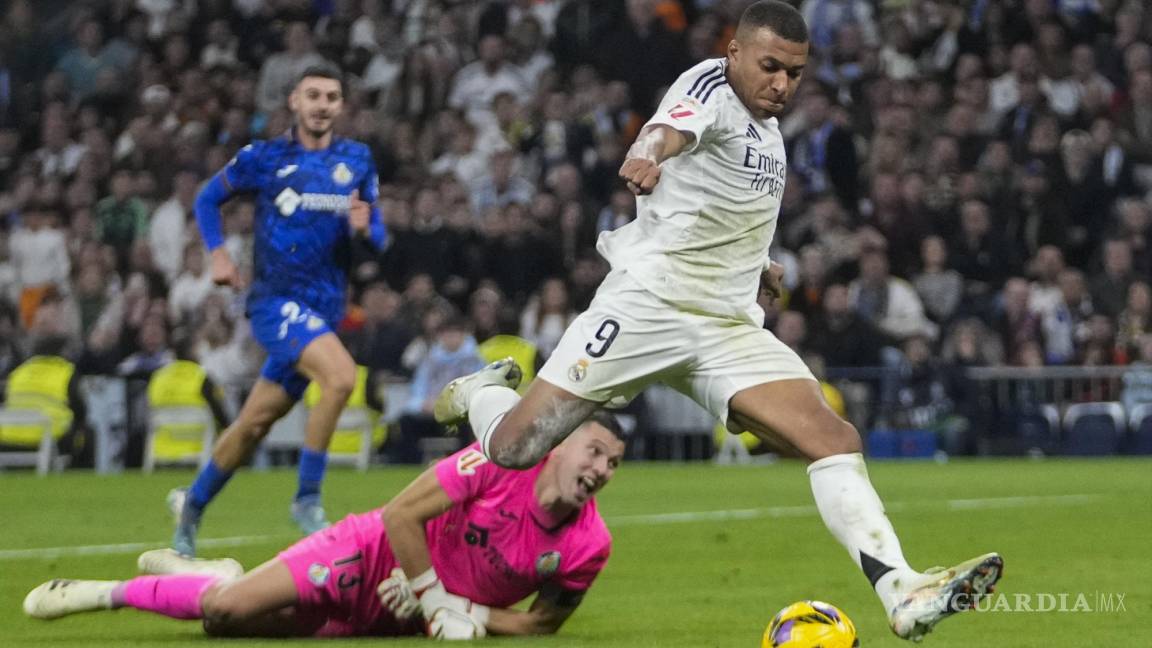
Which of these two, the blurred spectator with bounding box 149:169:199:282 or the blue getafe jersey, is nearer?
the blue getafe jersey

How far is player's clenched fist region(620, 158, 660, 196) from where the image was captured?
6.30 m

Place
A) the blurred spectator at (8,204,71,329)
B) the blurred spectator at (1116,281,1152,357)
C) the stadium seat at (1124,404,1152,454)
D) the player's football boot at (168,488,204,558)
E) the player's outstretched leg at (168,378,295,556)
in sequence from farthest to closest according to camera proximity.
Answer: the blurred spectator at (8,204,71,329)
the blurred spectator at (1116,281,1152,357)
the stadium seat at (1124,404,1152,454)
the player's outstretched leg at (168,378,295,556)
the player's football boot at (168,488,204,558)

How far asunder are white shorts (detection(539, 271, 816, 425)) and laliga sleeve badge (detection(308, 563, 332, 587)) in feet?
3.85

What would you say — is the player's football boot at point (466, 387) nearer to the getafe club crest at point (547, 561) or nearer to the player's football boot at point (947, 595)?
the getafe club crest at point (547, 561)

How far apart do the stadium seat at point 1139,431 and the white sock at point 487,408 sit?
43.3 ft

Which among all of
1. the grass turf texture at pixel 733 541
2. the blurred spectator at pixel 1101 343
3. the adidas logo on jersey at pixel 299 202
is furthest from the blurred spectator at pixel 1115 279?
the adidas logo on jersey at pixel 299 202

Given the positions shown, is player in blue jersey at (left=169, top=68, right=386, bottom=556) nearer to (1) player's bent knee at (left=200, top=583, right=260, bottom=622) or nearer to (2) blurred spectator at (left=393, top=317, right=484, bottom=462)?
(1) player's bent knee at (left=200, top=583, right=260, bottom=622)

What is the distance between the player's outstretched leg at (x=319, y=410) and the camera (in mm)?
10852

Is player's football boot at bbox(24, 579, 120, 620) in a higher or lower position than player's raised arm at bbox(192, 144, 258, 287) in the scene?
lower

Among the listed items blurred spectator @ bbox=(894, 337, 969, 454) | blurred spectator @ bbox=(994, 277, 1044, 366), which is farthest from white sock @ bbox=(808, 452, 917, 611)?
blurred spectator @ bbox=(994, 277, 1044, 366)

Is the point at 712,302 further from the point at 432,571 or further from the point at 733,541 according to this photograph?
the point at 733,541

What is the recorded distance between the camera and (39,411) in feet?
67.5

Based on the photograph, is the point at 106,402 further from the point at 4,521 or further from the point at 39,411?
the point at 4,521

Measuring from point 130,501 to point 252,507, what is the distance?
1389 mm
